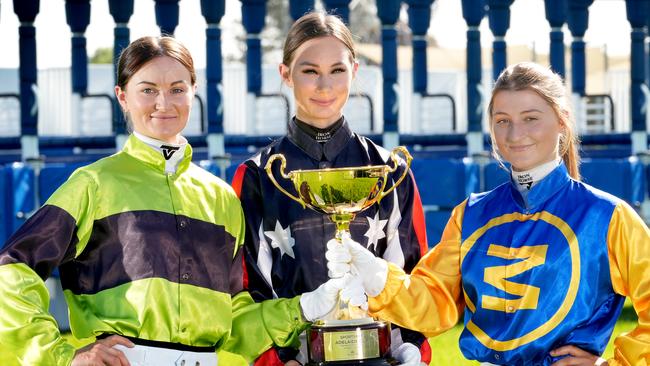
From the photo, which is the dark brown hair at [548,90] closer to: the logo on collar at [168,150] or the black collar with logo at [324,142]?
the black collar with logo at [324,142]

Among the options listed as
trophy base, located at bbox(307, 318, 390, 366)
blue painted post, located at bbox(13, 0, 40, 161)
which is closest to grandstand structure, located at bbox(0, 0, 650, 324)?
blue painted post, located at bbox(13, 0, 40, 161)

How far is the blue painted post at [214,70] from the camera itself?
10578mm

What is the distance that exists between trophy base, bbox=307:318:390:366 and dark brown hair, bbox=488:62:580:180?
69 cm

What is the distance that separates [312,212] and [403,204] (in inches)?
11.4

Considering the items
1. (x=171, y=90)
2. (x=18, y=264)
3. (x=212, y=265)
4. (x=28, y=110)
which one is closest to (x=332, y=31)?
(x=171, y=90)

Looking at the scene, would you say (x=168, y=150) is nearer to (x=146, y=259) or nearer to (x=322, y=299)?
(x=146, y=259)

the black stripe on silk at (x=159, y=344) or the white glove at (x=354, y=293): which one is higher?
the white glove at (x=354, y=293)

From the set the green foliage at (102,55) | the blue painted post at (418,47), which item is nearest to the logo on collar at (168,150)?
the blue painted post at (418,47)

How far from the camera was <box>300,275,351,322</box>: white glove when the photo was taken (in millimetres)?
3222

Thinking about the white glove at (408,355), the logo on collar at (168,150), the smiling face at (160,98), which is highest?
the smiling face at (160,98)

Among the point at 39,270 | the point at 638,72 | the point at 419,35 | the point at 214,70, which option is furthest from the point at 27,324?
the point at 638,72

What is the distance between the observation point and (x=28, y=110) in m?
10.3

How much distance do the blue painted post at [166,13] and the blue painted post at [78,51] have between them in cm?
90

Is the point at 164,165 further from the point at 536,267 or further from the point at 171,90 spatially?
the point at 536,267
